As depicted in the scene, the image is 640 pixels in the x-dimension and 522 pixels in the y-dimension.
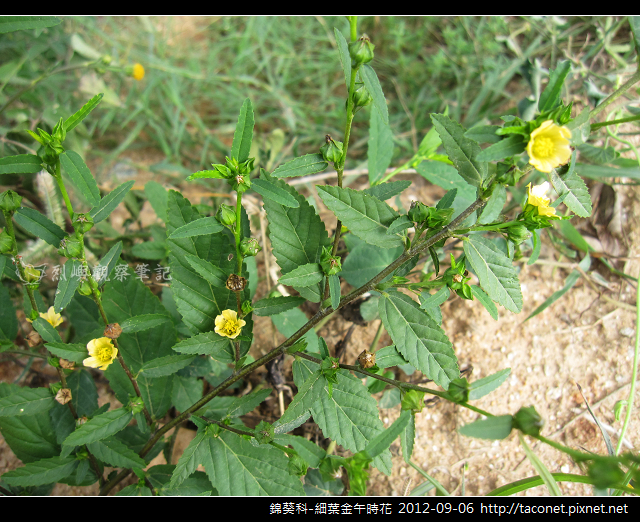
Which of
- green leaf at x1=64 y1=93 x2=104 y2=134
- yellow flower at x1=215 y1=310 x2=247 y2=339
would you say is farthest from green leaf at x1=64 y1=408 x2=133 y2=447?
green leaf at x1=64 y1=93 x2=104 y2=134

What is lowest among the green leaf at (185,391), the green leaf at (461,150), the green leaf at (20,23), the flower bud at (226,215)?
the green leaf at (185,391)

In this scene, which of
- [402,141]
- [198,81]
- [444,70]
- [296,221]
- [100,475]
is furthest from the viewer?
[198,81]

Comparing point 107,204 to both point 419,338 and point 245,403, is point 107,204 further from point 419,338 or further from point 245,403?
Answer: point 419,338

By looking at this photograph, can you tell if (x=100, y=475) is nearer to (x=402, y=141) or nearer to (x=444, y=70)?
(x=402, y=141)

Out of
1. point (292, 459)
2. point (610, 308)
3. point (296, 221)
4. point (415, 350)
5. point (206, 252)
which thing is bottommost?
point (610, 308)

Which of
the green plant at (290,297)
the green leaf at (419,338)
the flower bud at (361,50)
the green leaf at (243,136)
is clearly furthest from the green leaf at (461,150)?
the green leaf at (243,136)

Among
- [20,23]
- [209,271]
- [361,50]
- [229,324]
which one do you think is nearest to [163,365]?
[229,324]

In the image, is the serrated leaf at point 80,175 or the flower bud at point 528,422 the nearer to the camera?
the flower bud at point 528,422

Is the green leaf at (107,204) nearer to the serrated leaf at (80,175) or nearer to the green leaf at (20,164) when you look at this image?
the serrated leaf at (80,175)

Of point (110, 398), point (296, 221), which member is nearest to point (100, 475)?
point (110, 398)
